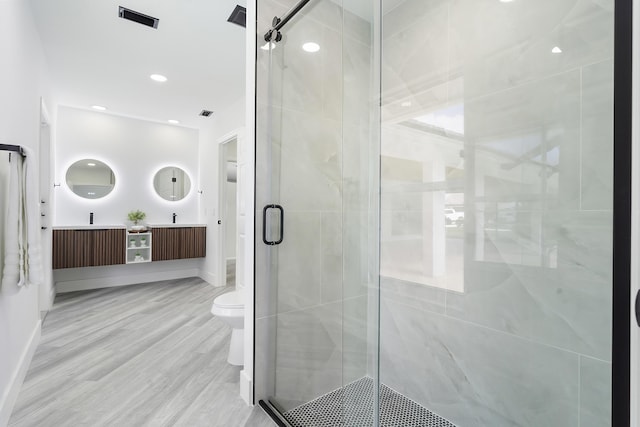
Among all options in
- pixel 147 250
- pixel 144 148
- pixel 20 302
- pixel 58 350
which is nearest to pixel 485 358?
pixel 20 302

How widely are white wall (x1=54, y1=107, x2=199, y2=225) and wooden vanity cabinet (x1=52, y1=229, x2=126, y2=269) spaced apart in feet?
1.71

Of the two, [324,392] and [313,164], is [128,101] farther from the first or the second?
[324,392]

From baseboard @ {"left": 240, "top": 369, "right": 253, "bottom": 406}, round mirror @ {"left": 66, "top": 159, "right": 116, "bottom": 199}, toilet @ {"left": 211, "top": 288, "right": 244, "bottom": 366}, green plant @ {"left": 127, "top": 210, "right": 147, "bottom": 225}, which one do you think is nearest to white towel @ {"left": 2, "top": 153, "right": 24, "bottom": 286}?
toilet @ {"left": 211, "top": 288, "right": 244, "bottom": 366}

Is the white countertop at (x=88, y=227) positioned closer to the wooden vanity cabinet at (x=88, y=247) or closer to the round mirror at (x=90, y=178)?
the wooden vanity cabinet at (x=88, y=247)

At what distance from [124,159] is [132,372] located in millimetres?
3424

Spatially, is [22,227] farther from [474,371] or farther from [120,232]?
[120,232]

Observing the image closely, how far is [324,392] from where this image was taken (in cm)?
163

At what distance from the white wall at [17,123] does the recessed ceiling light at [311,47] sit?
1.45 m

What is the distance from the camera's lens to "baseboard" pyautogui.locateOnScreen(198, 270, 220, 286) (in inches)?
176

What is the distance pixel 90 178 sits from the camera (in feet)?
14.3

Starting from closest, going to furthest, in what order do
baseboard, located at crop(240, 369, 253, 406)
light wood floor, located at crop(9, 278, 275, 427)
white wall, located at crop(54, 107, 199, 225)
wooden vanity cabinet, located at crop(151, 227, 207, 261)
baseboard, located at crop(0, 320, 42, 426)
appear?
baseboard, located at crop(0, 320, 42, 426) → light wood floor, located at crop(9, 278, 275, 427) → baseboard, located at crop(240, 369, 253, 406) → white wall, located at crop(54, 107, 199, 225) → wooden vanity cabinet, located at crop(151, 227, 207, 261)

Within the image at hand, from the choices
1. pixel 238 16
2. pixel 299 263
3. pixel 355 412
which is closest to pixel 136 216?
pixel 238 16

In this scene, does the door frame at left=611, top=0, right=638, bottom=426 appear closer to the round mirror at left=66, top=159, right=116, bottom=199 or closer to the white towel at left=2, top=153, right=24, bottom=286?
the white towel at left=2, top=153, right=24, bottom=286

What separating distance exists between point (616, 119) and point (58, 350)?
128 inches
